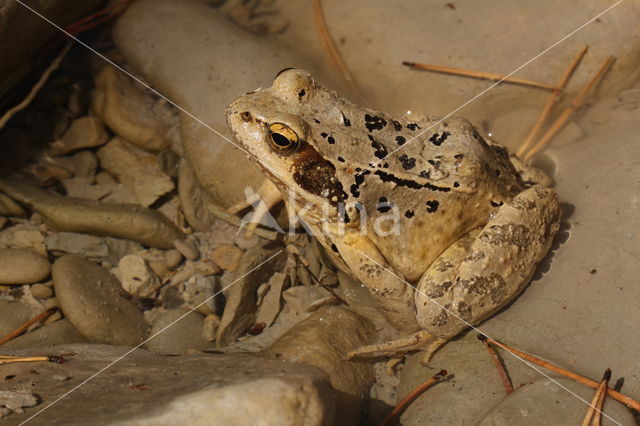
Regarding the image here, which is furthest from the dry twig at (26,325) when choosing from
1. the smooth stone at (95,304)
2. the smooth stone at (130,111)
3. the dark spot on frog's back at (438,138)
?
the dark spot on frog's back at (438,138)

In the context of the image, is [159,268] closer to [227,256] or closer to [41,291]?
[227,256]

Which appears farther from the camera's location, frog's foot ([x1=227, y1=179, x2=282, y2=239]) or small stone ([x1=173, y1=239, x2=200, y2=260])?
small stone ([x1=173, y1=239, x2=200, y2=260])

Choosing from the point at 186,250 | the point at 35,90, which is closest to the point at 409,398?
the point at 186,250

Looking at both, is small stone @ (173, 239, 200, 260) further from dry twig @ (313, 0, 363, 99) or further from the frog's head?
dry twig @ (313, 0, 363, 99)

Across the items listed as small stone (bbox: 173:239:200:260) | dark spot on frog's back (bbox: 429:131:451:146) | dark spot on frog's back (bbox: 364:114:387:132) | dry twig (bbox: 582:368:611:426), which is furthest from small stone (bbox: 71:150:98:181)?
dry twig (bbox: 582:368:611:426)

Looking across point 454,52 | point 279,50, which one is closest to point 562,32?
point 454,52

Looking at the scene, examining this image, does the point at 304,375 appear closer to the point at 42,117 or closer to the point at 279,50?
the point at 279,50
